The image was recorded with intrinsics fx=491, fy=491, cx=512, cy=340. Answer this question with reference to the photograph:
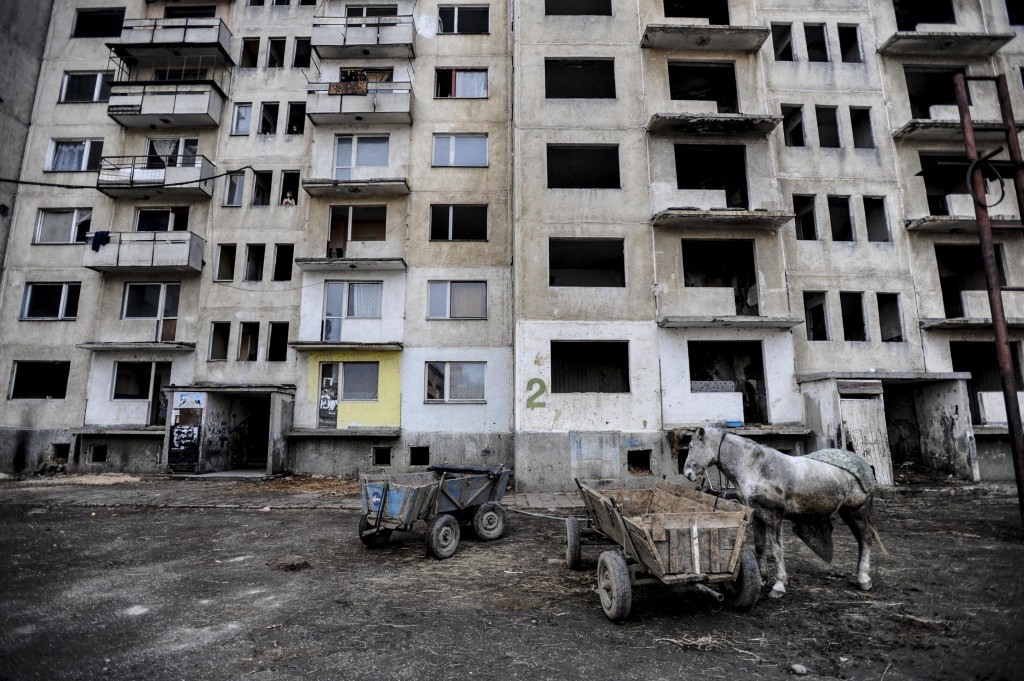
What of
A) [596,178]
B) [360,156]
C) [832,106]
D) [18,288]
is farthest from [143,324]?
[832,106]

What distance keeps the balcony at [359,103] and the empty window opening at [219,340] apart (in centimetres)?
945

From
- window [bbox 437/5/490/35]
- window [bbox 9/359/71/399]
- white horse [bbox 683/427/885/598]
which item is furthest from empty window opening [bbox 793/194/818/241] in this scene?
window [bbox 9/359/71/399]

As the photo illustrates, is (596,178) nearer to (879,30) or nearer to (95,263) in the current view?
(879,30)

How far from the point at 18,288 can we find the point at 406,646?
25660mm

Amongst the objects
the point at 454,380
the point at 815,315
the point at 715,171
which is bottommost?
the point at 454,380

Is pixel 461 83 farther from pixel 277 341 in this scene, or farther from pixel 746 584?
pixel 746 584

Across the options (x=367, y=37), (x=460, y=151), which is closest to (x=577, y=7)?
(x=460, y=151)

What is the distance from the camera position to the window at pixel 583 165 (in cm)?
1820

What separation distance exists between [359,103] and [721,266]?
16339mm

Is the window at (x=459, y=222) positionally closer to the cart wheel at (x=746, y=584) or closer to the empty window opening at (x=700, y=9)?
the empty window opening at (x=700, y=9)

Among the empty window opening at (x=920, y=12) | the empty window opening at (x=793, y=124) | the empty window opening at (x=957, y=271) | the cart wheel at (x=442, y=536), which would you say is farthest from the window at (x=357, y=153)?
the empty window opening at (x=957, y=271)

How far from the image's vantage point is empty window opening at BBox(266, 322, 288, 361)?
2000 centimetres

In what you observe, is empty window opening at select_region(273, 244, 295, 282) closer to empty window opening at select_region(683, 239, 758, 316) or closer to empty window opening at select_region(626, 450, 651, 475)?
empty window opening at select_region(626, 450, 651, 475)

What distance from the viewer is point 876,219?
19219 mm
